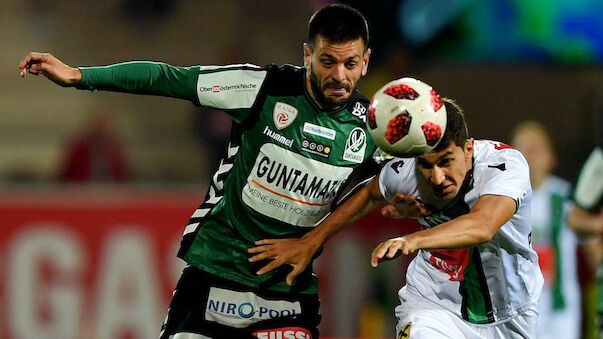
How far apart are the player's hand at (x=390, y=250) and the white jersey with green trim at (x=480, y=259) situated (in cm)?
84

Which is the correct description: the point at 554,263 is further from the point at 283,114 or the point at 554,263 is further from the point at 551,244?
the point at 283,114

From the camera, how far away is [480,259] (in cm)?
500

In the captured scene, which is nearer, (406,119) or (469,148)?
(406,119)

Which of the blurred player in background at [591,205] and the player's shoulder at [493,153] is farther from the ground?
the player's shoulder at [493,153]

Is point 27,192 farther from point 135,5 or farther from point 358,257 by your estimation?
point 135,5

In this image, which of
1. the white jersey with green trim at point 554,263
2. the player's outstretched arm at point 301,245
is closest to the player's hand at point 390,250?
the player's outstretched arm at point 301,245

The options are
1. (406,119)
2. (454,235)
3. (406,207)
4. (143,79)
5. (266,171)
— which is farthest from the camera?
(266,171)

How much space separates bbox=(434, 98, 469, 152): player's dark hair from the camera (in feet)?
15.1

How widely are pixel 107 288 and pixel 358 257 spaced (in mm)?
1925

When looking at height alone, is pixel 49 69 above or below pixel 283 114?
above

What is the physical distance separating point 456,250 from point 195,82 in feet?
4.37

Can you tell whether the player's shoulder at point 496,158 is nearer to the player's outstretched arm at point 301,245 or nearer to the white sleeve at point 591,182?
the player's outstretched arm at point 301,245

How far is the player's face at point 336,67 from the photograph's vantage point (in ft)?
16.2

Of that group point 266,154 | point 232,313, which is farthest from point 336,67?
point 232,313
